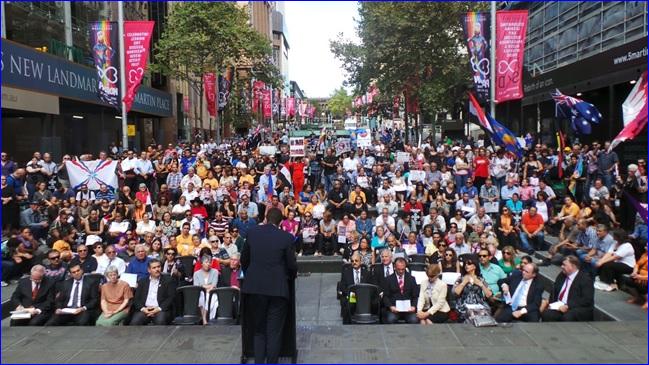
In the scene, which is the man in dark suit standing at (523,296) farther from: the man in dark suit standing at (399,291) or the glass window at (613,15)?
the glass window at (613,15)

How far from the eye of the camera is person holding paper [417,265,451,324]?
863cm

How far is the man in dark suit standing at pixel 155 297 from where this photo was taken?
28.9 feet

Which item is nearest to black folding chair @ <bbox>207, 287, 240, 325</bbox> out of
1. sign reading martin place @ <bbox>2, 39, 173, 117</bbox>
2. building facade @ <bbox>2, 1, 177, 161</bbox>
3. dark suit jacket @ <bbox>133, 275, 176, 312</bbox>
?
dark suit jacket @ <bbox>133, 275, 176, 312</bbox>

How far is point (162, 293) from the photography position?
8.95 metres

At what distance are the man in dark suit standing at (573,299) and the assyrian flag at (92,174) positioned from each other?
1189 cm

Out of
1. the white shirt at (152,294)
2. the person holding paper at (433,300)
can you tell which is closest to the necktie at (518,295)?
the person holding paper at (433,300)

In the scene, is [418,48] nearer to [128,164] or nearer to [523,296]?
[128,164]

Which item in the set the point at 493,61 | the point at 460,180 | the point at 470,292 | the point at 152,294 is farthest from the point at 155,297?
the point at 493,61

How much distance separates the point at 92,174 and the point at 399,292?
33.7 ft

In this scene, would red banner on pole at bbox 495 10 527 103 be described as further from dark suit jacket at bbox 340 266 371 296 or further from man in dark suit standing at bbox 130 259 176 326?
man in dark suit standing at bbox 130 259 176 326

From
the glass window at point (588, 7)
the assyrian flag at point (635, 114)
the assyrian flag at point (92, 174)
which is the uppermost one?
the glass window at point (588, 7)

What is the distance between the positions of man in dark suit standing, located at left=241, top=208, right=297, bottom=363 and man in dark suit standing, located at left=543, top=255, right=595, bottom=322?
4502 mm

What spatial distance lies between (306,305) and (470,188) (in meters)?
6.53

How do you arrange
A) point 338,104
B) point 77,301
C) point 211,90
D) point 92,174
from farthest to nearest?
point 338,104 < point 211,90 < point 92,174 < point 77,301
